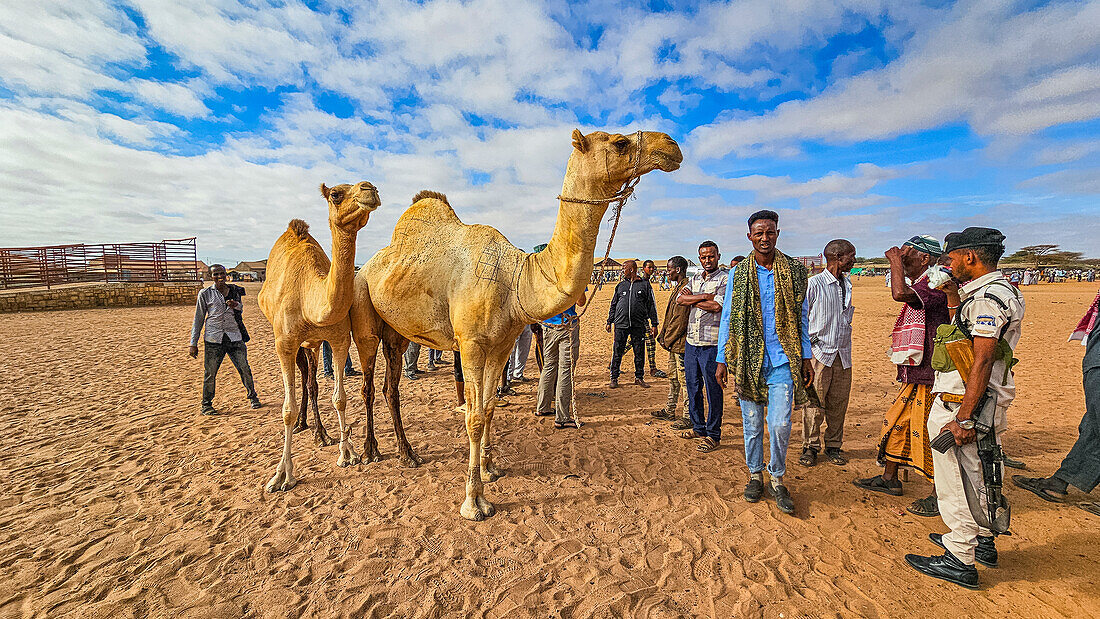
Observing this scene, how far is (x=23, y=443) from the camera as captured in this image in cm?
570

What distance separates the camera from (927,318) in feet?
13.4

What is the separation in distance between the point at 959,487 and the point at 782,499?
4.39ft

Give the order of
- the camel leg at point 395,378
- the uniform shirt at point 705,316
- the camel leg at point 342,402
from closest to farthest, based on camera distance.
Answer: the camel leg at point 342,402
the camel leg at point 395,378
the uniform shirt at point 705,316

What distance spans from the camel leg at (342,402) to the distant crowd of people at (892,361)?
2.22 metres

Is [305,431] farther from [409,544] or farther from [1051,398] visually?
[1051,398]

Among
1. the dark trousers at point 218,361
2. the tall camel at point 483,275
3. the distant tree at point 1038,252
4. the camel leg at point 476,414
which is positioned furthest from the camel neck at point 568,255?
the distant tree at point 1038,252

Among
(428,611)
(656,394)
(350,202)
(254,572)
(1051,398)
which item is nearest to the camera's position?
(428,611)

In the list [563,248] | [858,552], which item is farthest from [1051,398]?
[563,248]

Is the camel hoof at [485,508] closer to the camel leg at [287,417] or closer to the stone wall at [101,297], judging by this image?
the camel leg at [287,417]

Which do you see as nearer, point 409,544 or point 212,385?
point 409,544

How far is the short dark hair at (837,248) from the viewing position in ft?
17.1

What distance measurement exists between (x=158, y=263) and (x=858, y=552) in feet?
118

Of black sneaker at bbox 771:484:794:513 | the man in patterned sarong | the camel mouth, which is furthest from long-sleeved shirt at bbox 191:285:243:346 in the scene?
the man in patterned sarong

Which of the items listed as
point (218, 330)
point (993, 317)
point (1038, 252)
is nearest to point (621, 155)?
point (993, 317)
